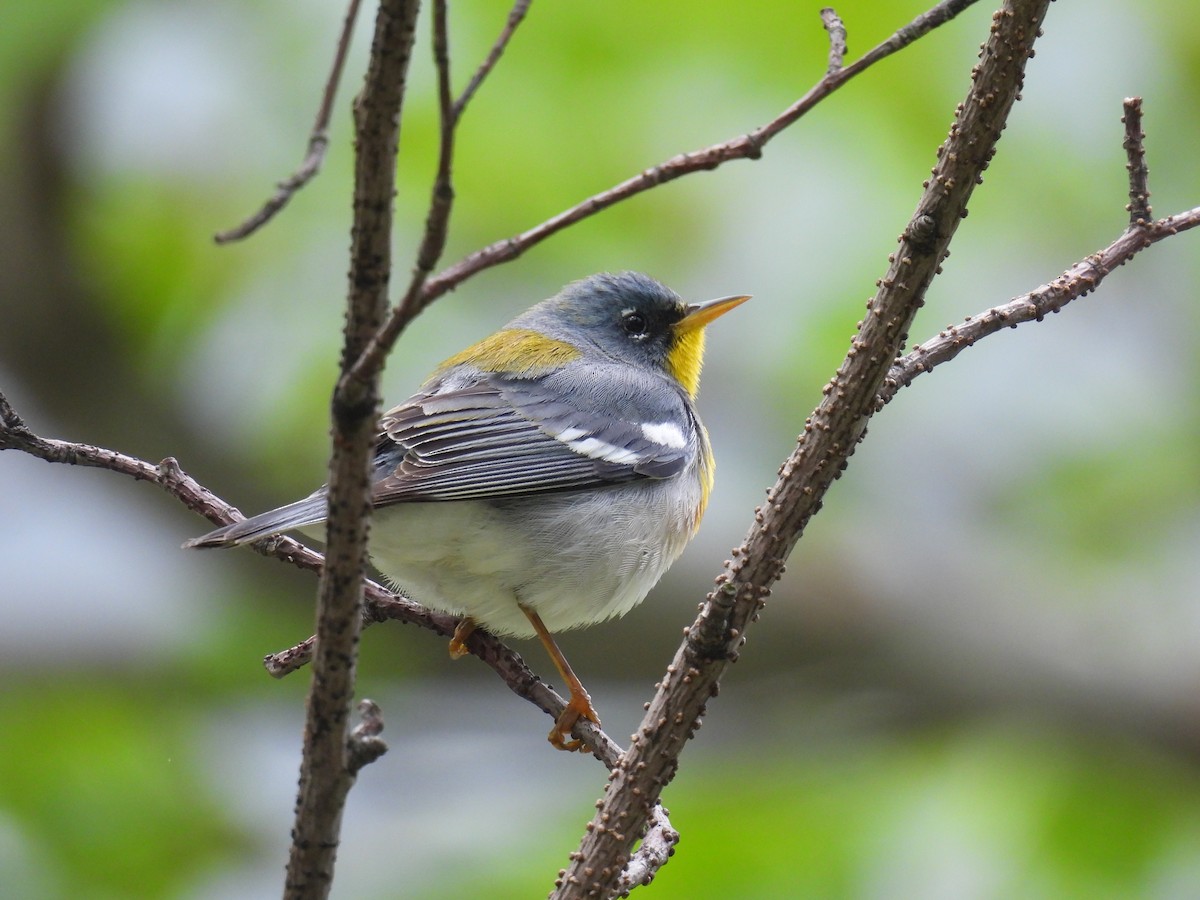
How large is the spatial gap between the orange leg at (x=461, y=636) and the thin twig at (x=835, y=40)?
1838 millimetres

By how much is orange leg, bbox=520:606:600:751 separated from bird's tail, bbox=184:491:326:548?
660 millimetres

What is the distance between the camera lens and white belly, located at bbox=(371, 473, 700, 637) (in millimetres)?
3039

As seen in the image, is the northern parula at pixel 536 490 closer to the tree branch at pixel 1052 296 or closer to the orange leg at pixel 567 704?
the orange leg at pixel 567 704

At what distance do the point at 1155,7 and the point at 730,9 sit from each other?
1.74 m

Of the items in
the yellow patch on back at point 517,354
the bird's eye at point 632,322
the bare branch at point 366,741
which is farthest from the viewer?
the bird's eye at point 632,322

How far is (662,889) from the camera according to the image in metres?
3.70

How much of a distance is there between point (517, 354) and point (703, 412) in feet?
5.44

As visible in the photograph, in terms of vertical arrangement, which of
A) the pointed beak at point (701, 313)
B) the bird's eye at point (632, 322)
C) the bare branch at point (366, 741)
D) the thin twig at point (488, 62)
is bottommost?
the bare branch at point (366, 741)

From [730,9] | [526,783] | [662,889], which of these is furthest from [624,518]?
[730,9]

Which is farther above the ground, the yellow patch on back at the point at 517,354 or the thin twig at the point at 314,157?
the yellow patch on back at the point at 517,354

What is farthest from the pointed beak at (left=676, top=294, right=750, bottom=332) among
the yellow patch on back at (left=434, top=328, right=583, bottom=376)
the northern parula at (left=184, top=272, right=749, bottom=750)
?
the yellow patch on back at (left=434, top=328, right=583, bottom=376)

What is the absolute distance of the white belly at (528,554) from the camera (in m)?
3.04

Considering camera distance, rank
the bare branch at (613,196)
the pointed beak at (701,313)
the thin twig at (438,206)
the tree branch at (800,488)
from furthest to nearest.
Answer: the pointed beak at (701,313) < the tree branch at (800,488) < the bare branch at (613,196) < the thin twig at (438,206)

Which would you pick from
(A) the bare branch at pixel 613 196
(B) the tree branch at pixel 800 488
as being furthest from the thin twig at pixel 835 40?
(B) the tree branch at pixel 800 488
